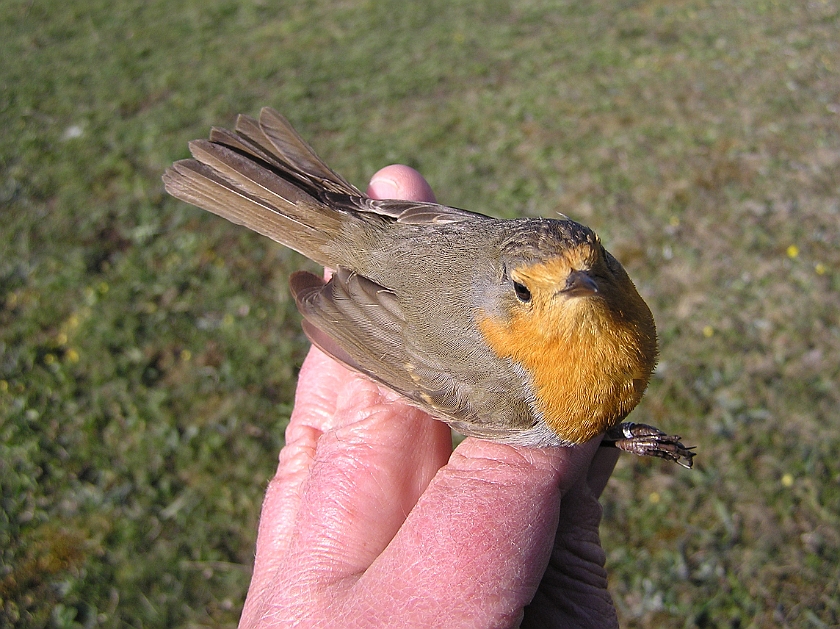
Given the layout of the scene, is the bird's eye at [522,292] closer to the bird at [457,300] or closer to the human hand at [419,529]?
the bird at [457,300]

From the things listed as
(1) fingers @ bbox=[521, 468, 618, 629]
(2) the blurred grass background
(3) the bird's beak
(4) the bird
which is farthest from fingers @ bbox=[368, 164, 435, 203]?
(2) the blurred grass background

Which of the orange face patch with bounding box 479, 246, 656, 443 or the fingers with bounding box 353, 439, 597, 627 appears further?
the orange face patch with bounding box 479, 246, 656, 443

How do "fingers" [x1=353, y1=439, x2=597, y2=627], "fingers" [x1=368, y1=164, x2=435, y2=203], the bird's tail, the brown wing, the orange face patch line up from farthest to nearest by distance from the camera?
"fingers" [x1=368, y1=164, x2=435, y2=203], the bird's tail, the brown wing, the orange face patch, "fingers" [x1=353, y1=439, x2=597, y2=627]

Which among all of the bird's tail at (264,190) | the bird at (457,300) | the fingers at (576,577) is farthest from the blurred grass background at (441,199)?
the bird's tail at (264,190)

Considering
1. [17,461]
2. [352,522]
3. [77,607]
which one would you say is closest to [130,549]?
[77,607]

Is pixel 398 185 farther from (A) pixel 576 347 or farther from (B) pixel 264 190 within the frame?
(A) pixel 576 347

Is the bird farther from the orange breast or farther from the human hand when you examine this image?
the human hand
